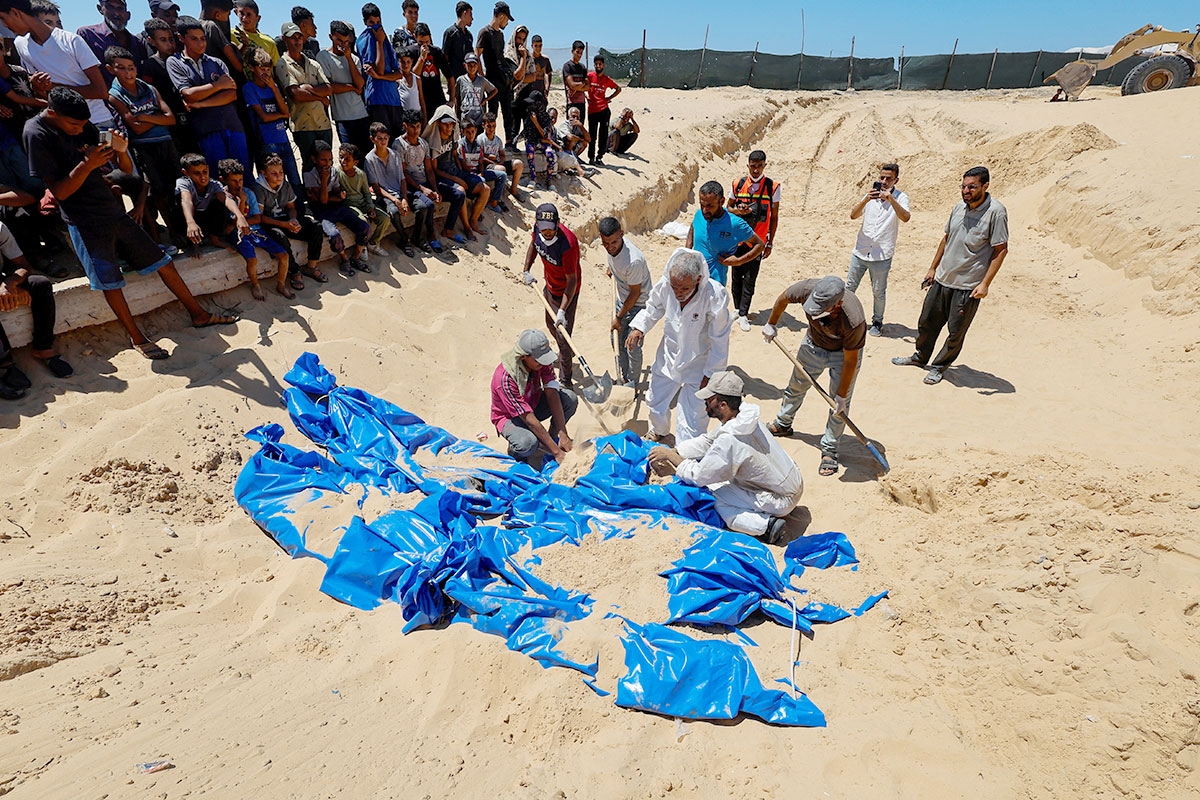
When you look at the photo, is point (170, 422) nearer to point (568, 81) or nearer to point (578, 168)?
point (578, 168)

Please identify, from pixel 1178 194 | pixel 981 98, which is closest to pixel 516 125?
pixel 1178 194

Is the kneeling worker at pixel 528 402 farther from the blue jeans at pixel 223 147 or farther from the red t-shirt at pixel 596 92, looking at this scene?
the red t-shirt at pixel 596 92

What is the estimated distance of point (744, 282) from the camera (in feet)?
21.4

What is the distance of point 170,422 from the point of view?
4.15 metres

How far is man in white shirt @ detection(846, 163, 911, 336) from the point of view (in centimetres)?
637

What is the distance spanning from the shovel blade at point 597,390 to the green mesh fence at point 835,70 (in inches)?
739

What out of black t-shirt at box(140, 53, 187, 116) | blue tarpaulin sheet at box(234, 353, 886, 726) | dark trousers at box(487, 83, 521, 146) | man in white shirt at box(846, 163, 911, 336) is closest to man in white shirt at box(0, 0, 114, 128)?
black t-shirt at box(140, 53, 187, 116)

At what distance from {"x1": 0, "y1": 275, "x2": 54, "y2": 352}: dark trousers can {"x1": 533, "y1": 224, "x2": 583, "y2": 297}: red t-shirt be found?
3.13m

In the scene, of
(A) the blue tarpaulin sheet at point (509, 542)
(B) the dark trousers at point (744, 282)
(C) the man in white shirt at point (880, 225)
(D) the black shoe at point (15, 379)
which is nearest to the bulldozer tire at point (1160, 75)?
(C) the man in white shirt at point (880, 225)

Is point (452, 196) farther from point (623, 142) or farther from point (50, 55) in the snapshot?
point (623, 142)

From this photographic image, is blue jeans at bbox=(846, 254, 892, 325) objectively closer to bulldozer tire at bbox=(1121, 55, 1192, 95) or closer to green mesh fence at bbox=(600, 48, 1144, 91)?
bulldozer tire at bbox=(1121, 55, 1192, 95)

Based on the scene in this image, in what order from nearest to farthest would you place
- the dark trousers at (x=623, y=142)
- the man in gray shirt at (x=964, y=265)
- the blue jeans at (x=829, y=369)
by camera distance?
the blue jeans at (x=829, y=369)
the man in gray shirt at (x=964, y=265)
the dark trousers at (x=623, y=142)

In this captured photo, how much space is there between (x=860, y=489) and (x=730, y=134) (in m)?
11.6

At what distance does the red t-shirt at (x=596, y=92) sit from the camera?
9719 millimetres
